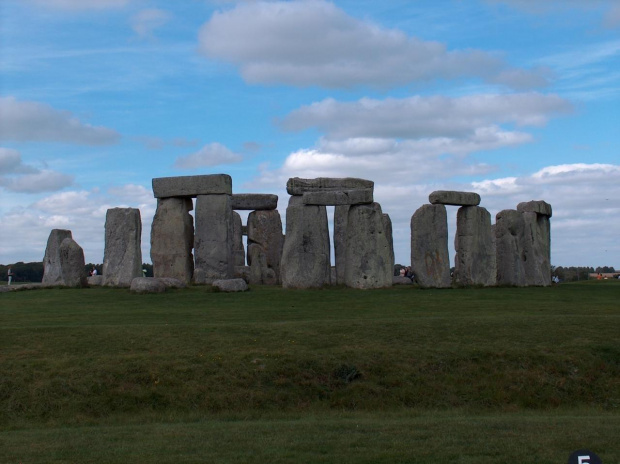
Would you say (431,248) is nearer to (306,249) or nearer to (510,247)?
(510,247)

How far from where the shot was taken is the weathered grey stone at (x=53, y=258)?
27391 mm

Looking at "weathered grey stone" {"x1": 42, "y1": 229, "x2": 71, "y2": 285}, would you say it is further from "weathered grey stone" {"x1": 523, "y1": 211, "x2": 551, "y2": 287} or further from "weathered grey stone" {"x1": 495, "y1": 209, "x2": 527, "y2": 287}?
"weathered grey stone" {"x1": 523, "y1": 211, "x2": 551, "y2": 287}

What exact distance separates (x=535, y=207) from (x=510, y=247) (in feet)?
6.84

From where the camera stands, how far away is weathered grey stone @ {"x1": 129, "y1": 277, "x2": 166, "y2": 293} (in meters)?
24.1

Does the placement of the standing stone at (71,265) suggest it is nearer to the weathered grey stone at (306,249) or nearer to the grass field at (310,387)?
the weathered grey stone at (306,249)

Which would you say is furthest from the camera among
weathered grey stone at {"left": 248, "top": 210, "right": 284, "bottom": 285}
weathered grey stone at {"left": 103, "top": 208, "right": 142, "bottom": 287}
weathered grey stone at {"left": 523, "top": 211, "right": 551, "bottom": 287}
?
weathered grey stone at {"left": 248, "top": 210, "right": 284, "bottom": 285}

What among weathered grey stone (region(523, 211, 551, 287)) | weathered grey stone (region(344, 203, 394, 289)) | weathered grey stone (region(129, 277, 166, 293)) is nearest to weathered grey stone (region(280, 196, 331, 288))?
weathered grey stone (region(344, 203, 394, 289))

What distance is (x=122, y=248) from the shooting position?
90.9ft

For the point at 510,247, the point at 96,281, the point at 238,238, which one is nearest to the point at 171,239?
the point at 96,281

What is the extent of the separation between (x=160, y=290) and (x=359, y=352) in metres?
10.4

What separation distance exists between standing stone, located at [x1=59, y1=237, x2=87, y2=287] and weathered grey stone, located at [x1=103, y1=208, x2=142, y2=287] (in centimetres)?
79

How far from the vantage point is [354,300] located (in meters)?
22.5

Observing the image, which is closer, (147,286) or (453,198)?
(147,286)

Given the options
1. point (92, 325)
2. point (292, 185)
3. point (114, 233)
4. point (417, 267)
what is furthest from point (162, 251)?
point (92, 325)
